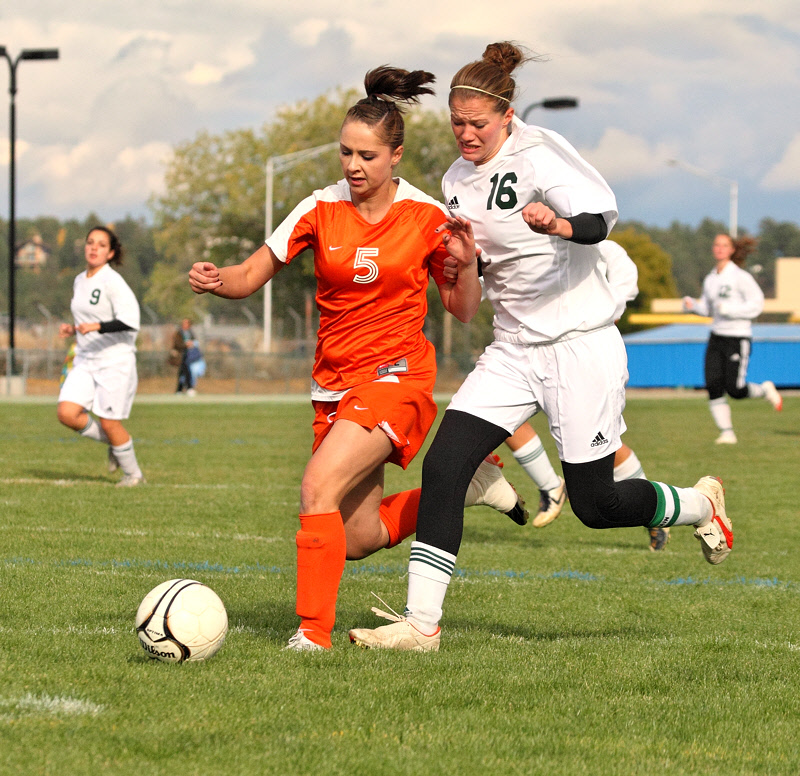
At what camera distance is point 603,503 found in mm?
5199

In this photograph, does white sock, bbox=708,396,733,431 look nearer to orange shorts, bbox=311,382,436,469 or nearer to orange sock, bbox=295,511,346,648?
orange shorts, bbox=311,382,436,469

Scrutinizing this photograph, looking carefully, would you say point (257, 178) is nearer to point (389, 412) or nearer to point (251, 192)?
point (251, 192)

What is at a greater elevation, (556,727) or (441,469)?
(441,469)

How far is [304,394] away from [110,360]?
95.2 feet

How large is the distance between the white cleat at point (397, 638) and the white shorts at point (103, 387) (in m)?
6.60

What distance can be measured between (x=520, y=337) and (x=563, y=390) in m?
0.29

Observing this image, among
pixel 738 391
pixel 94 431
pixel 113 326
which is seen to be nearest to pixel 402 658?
pixel 113 326

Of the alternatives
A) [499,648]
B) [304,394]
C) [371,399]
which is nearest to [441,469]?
[371,399]

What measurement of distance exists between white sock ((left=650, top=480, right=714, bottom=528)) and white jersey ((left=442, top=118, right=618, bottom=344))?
2.75 ft

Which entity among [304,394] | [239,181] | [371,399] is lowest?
[304,394]

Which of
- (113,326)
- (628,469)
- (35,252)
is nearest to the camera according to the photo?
(628,469)

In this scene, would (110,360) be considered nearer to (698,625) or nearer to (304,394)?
(698,625)

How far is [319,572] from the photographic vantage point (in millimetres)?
4734

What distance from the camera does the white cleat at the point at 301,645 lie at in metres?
4.64
